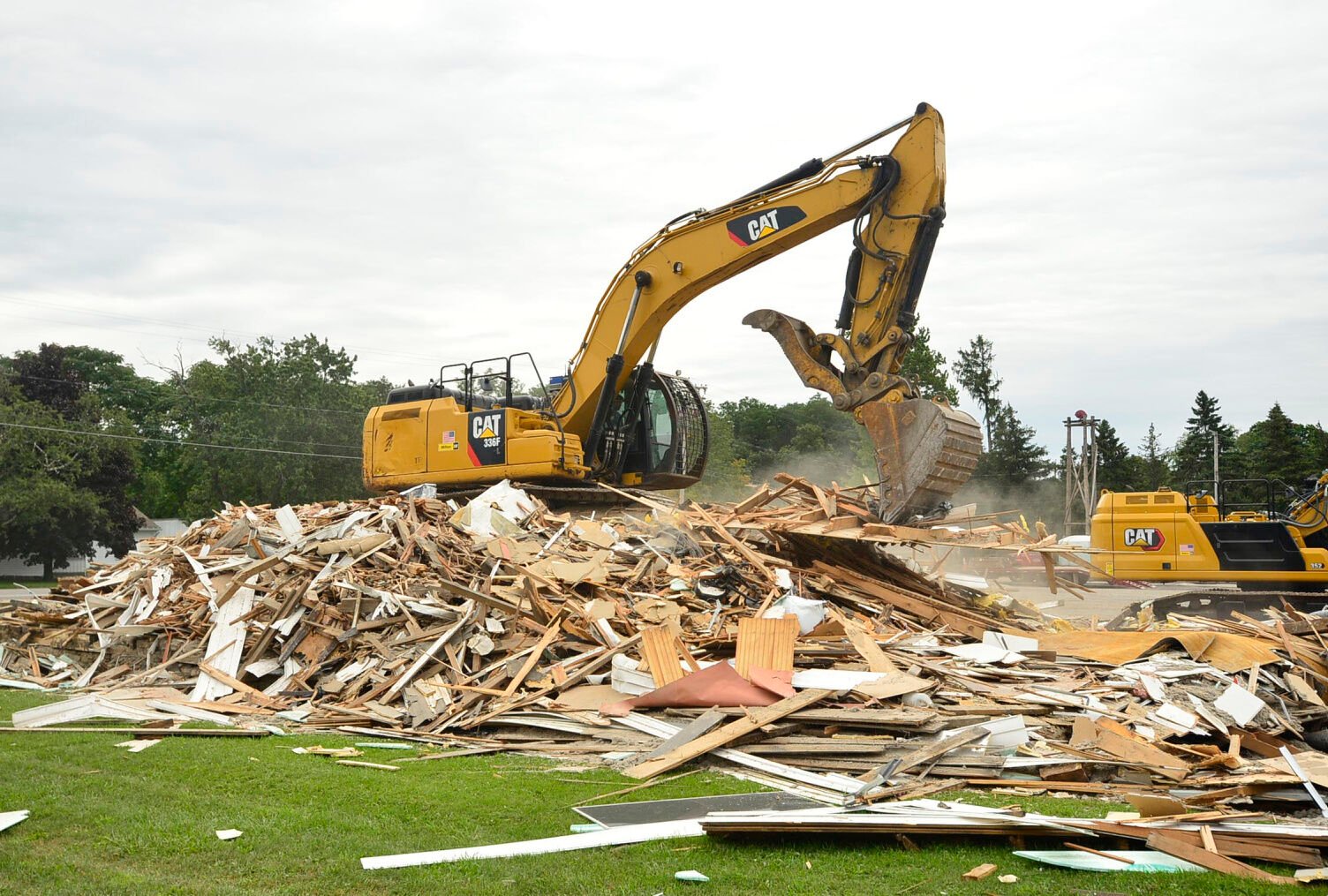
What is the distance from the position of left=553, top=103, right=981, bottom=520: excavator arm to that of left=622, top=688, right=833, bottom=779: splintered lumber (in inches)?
183

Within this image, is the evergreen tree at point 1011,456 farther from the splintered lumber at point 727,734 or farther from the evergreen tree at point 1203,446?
the splintered lumber at point 727,734

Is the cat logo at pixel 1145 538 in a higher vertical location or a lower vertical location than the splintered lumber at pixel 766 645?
higher

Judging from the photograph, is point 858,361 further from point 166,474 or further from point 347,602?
point 166,474

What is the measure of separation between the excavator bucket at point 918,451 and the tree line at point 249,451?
22.3 m

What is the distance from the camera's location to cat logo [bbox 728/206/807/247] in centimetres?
1428

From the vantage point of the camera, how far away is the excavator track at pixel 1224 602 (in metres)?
17.5

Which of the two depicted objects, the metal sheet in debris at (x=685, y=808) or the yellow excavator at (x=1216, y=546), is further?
the yellow excavator at (x=1216, y=546)

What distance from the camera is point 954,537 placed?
12367mm

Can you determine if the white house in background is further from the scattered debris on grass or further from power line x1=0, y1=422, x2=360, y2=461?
the scattered debris on grass

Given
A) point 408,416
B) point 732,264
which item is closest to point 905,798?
point 732,264

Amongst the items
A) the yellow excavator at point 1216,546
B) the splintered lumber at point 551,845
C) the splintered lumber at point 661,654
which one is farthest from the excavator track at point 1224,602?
the splintered lumber at point 551,845

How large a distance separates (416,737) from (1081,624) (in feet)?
33.2

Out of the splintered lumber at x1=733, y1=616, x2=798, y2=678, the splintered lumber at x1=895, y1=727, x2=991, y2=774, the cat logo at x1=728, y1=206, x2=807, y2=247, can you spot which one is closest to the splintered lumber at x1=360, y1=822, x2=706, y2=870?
the splintered lumber at x1=895, y1=727, x2=991, y2=774

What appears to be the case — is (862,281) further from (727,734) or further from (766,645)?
(727,734)
